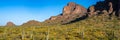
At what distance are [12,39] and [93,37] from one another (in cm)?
1911

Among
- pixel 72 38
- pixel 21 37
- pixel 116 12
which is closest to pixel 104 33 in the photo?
pixel 72 38

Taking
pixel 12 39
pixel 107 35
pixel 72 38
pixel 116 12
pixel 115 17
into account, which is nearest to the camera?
pixel 12 39

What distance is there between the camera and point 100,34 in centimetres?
7225

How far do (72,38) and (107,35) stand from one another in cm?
969

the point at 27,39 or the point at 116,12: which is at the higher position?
the point at 116,12

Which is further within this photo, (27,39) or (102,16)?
(102,16)

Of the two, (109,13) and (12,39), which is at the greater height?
(109,13)

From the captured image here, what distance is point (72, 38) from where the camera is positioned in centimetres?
6581

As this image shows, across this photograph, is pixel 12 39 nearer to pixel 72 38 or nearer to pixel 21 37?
pixel 21 37

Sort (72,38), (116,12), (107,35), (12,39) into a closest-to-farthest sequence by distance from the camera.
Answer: (12,39)
(72,38)
(107,35)
(116,12)

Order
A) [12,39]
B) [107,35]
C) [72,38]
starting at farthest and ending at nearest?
[107,35] → [72,38] → [12,39]

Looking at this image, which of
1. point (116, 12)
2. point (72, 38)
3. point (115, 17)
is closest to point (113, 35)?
point (72, 38)

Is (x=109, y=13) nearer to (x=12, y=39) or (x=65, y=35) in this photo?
(x=65, y=35)

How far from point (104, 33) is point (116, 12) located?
386 ft
